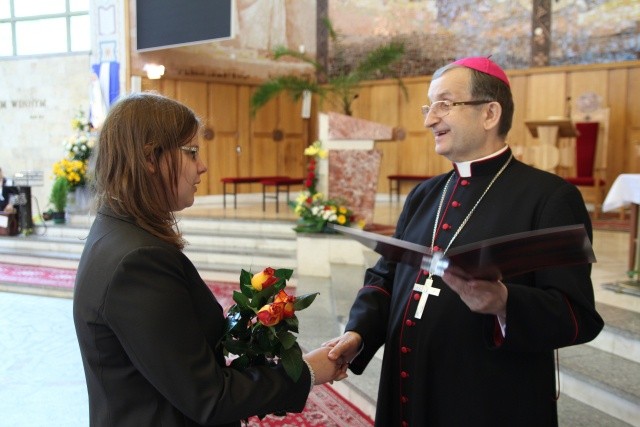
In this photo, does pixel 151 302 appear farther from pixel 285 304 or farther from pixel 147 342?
pixel 285 304

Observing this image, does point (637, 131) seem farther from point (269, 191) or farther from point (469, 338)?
point (469, 338)

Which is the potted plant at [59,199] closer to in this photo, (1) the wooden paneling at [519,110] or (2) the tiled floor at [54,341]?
(2) the tiled floor at [54,341]

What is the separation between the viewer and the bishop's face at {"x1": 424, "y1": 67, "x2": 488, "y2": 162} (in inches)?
70.3

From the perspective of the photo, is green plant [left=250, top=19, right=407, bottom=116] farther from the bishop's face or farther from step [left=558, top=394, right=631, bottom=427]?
the bishop's face

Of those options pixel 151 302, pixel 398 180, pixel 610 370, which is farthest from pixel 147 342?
pixel 398 180

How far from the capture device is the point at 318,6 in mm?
12070

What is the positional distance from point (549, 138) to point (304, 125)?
229 inches

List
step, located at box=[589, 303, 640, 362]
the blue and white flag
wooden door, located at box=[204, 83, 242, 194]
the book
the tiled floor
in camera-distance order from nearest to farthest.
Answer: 1. the book
2. step, located at box=[589, 303, 640, 362]
3. the tiled floor
4. the blue and white flag
5. wooden door, located at box=[204, 83, 242, 194]

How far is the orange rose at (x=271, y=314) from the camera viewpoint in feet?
4.72

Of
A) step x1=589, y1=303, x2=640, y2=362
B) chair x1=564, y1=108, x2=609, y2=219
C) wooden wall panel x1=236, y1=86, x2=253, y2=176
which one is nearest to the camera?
step x1=589, y1=303, x2=640, y2=362

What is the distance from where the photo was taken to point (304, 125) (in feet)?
41.5

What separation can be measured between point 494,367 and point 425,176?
9794mm

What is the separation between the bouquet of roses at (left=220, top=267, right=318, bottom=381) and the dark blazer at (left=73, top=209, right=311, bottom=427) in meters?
0.08

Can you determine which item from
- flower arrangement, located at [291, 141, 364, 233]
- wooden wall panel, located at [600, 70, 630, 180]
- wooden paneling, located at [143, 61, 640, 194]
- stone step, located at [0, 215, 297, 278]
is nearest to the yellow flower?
flower arrangement, located at [291, 141, 364, 233]
